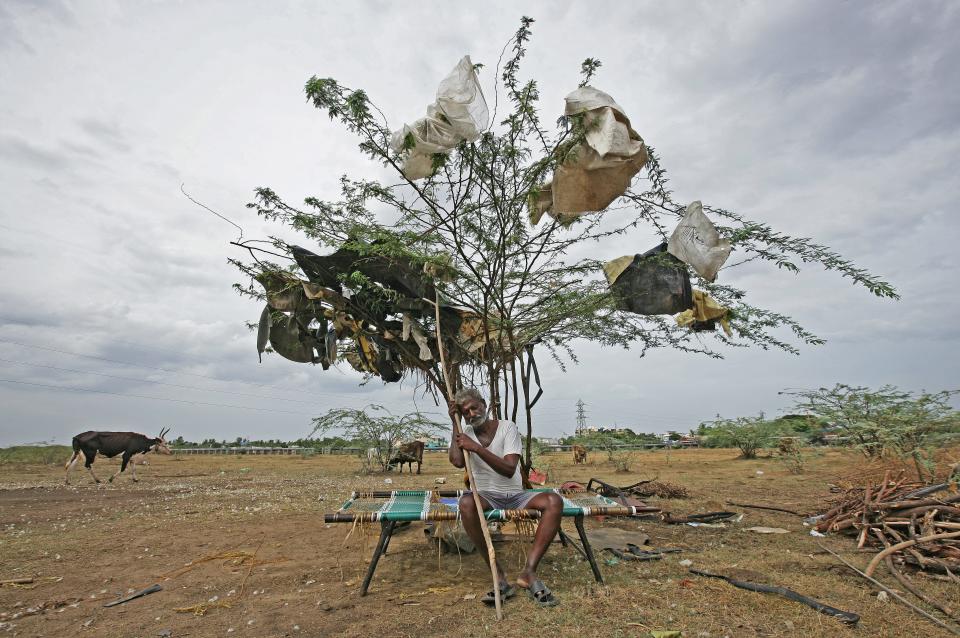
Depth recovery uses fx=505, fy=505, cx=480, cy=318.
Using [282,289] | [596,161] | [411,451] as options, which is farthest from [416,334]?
[411,451]

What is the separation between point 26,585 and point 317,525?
260cm

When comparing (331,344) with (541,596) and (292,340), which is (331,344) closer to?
(292,340)

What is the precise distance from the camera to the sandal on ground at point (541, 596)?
303cm

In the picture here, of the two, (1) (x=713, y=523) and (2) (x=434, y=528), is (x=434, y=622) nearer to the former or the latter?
(2) (x=434, y=528)

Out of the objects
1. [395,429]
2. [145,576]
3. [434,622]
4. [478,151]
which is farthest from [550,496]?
[395,429]

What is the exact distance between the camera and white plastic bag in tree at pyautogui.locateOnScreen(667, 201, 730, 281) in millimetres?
3963

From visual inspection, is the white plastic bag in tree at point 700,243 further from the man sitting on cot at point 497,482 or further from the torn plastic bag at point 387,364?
the torn plastic bag at point 387,364

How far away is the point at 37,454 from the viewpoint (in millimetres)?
24172

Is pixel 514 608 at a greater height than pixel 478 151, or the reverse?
pixel 478 151

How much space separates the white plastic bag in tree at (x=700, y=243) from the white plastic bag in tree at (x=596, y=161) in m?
0.63

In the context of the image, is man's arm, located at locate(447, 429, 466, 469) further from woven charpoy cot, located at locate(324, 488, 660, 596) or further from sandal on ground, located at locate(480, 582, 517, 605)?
sandal on ground, located at locate(480, 582, 517, 605)

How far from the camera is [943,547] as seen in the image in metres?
3.64

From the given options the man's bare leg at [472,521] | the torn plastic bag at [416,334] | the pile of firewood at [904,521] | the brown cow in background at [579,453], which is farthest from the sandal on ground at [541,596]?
the brown cow in background at [579,453]

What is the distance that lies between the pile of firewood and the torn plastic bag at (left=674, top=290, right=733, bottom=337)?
1.91 m
